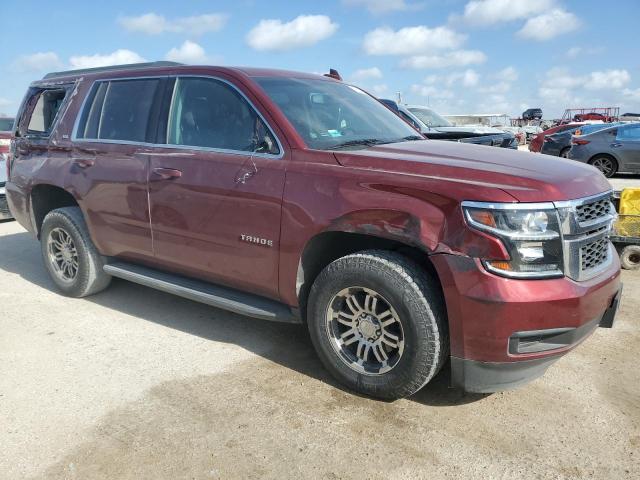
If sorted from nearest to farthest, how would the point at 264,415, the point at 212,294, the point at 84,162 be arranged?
the point at 264,415, the point at 212,294, the point at 84,162

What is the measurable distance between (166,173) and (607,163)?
12653mm

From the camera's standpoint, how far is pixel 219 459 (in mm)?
2537

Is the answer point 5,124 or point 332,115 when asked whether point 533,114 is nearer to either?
point 5,124

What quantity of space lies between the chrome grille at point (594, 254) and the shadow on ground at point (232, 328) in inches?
38.6

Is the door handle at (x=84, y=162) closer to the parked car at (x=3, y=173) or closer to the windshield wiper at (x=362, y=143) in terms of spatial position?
the windshield wiper at (x=362, y=143)

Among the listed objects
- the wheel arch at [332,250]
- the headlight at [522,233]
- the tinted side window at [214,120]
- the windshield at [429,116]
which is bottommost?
the wheel arch at [332,250]

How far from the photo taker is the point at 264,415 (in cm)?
290

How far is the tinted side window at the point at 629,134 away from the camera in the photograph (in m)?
12.8

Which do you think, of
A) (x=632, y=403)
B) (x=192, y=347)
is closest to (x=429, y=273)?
(x=632, y=403)

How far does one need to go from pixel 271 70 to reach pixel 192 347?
208 centimetres

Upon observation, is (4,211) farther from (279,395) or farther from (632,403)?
(632,403)

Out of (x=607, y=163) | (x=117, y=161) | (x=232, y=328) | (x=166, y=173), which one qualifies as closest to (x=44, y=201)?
(x=117, y=161)

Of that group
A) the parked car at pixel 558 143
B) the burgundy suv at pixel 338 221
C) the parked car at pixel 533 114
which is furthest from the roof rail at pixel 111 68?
the parked car at pixel 533 114

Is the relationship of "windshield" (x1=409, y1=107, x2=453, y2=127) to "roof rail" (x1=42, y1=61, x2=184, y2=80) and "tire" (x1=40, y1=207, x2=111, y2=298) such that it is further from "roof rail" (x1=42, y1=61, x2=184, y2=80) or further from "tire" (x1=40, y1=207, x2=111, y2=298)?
"tire" (x1=40, y1=207, x2=111, y2=298)
